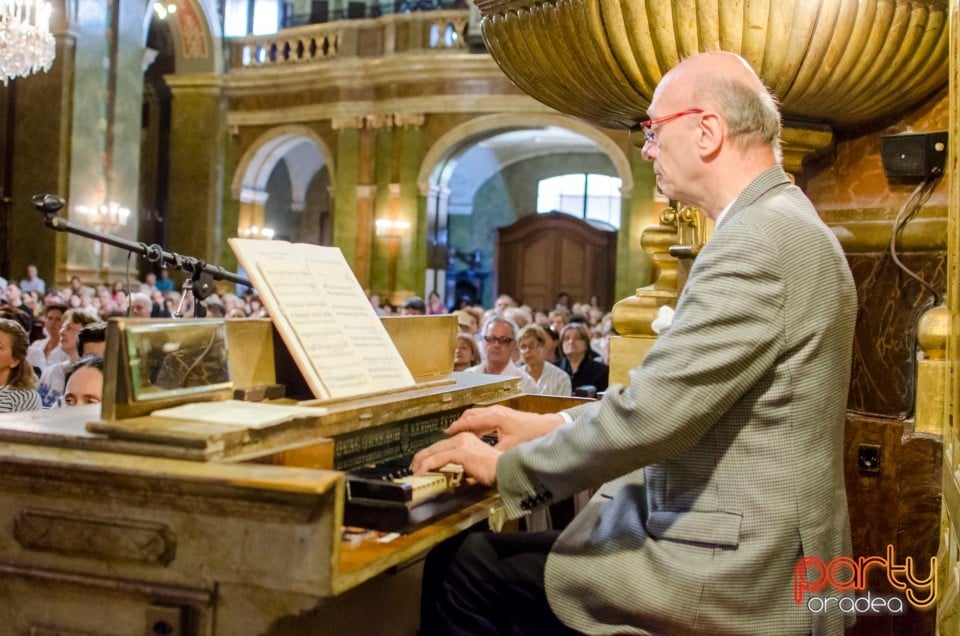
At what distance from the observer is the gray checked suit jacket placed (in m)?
1.83

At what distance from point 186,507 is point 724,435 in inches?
38.8

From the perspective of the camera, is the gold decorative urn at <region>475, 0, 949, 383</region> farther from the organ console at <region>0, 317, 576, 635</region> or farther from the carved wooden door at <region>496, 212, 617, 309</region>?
the carved wooden door at <region>496, 212, 617, 309</region>

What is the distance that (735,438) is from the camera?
1.89m

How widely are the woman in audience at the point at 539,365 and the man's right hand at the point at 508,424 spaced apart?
3844 millimetres

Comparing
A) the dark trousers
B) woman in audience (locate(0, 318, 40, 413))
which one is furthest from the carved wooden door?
the dark trousers

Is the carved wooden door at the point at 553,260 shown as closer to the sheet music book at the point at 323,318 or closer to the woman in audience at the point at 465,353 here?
the woman in audience at the point at 465,353

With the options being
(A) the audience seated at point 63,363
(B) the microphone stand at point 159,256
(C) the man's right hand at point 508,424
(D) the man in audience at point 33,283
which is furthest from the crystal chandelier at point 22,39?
(C) the man's right hand at point 508,424

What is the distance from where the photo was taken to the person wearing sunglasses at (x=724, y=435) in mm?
1841

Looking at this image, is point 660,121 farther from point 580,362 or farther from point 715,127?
point 580,362

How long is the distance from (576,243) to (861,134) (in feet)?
54.9

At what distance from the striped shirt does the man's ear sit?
121 inches

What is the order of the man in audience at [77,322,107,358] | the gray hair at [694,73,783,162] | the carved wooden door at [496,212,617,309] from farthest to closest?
the carved wooden door at [496,212,617,309], the man in audience at [77,322,107,358], the gray hair at [694,73,783,162]

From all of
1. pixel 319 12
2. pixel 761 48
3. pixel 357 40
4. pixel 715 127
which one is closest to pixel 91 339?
pixel 761 48

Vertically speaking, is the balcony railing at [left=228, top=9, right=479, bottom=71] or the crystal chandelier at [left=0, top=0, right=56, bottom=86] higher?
the balcony railing at [left=228, top=9, right=479, bottom=71]
